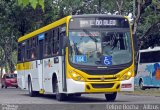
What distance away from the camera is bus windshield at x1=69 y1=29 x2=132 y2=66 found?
58.9 ft

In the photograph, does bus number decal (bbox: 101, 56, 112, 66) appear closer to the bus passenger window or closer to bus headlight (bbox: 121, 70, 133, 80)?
bus headlight (bbox: 121, 70, 133, 80)

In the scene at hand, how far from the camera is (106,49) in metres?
18.0

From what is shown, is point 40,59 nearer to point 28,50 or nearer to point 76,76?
point 28,50

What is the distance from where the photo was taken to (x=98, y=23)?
60.7 ft

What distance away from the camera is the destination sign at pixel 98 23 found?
18.4m

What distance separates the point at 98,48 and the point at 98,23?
1.05m

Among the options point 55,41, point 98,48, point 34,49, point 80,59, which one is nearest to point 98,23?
point 98,48

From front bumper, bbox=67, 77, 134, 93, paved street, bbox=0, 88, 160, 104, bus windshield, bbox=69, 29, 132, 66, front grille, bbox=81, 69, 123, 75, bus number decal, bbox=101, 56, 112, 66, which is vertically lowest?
paved street, bbox=0, 88, 160, 104

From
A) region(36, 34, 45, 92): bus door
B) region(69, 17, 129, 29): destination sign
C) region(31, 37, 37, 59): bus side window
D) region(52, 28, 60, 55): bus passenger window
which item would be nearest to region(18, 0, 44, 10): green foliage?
region(69, 17, 129, 29): destination sign

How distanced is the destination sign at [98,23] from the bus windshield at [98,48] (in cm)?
25

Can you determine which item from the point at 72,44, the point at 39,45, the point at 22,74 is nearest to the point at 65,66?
the point at 72,44

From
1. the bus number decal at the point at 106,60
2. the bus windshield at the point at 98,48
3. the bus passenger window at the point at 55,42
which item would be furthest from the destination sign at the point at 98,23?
the bus passenger window at the point at 55,42

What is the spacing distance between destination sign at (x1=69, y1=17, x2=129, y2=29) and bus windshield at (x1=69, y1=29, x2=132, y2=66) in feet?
0.82

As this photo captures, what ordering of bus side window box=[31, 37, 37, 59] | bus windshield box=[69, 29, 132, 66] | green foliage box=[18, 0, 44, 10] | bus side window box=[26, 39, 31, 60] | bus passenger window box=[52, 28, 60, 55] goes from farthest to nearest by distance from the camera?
bus side window box=[26, 39, 31, 60] < bus side window box=[31, 37, 37, 59] < bus passenger window box=[52, 28, 60, 55] < bus windshield box=[69, 29, 132, 66] < green foliage box=[18, 0, 44, 10]
